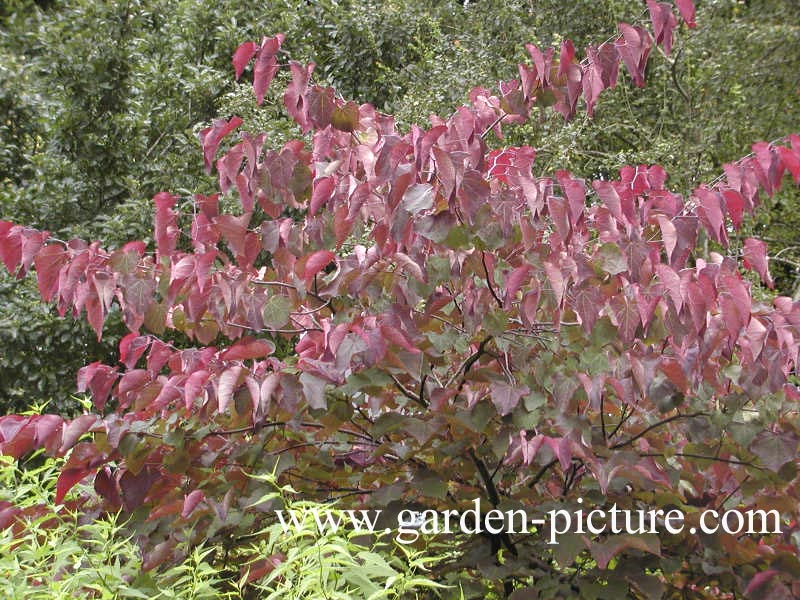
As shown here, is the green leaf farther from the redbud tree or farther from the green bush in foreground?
the green bush in foreground

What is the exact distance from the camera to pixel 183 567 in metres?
1.45

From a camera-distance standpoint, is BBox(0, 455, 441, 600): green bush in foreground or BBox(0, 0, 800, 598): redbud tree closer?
BBox(0, 455, 441, 600): green bush in foreground

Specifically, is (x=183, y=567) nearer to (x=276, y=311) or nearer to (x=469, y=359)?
(x=276, y=311)

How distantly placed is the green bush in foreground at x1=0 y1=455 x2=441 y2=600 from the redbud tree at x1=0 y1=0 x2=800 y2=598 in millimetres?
71

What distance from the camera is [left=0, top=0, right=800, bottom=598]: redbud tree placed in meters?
1.77

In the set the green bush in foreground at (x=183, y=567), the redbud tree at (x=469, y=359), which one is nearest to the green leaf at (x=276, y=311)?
the redbud tree at (x=469, y=359)

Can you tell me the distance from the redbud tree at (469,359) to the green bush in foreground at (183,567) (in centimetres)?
7

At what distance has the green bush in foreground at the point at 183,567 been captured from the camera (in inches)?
49.7

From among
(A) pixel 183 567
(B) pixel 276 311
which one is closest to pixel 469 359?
(B) pixel 276 311

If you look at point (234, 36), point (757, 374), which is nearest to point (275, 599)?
point (757, 374)

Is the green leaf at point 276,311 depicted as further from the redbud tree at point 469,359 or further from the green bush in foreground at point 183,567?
the green bush in foreground at point 183,567

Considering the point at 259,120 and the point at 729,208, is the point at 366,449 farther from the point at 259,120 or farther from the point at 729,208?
the point at 259,120

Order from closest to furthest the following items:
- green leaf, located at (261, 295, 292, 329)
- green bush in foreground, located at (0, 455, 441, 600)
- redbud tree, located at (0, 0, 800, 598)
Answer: green bush in foreground, located at (0, 455, 441, 600) → redbud tree, located at (0, 0, 800, 598) → green leaf, located at (261, 295, 292, 329)

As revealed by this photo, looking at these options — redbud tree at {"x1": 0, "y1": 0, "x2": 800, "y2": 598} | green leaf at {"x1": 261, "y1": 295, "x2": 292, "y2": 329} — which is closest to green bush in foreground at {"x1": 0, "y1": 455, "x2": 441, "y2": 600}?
redbud tree at {"x1": 0, "y1": 0, "x2": 800, "y2": 598}
